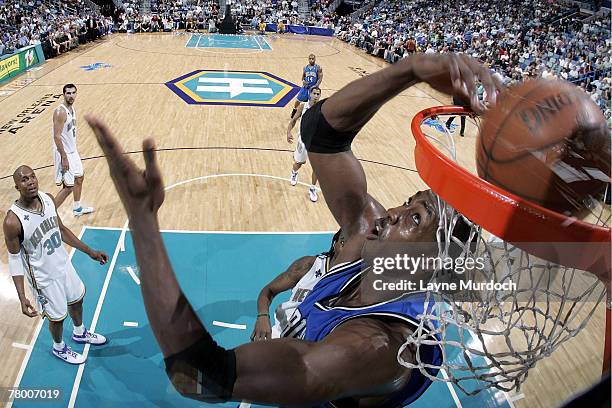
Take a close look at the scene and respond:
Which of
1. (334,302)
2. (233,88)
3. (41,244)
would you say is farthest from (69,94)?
(233,88)

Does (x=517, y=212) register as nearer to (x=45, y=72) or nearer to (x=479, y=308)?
(x=479, y=308)

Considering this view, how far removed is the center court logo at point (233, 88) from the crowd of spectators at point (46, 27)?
5.32 m

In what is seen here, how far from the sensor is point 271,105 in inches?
474

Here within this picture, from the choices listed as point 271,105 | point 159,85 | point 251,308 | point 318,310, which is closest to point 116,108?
point 159,85

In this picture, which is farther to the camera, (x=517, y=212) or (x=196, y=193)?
(x=196, y=193)

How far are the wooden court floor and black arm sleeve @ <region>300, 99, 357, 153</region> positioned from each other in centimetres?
47

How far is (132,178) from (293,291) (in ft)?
7.49

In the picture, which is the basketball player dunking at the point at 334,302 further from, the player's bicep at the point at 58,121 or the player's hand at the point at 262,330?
the player's bicep at the point at 58,121

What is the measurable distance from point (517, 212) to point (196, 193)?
626cm

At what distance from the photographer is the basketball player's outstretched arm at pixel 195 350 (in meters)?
1.12

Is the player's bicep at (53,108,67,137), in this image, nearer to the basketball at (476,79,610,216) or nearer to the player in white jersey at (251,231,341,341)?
the player in white jersey at (251,231,341,341)

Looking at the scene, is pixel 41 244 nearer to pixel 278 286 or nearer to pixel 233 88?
pixel 278 286

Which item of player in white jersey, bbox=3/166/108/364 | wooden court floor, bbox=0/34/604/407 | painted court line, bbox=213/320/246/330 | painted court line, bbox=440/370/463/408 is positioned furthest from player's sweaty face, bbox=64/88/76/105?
painted court line, bbox=440/370/463/408

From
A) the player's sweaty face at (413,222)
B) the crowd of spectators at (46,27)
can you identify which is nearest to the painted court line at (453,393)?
the player's sweaty face at (413,222)
